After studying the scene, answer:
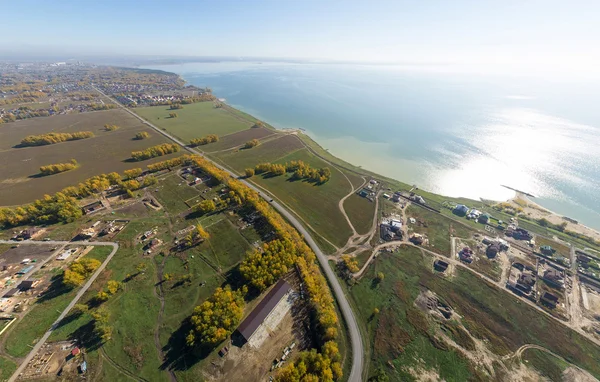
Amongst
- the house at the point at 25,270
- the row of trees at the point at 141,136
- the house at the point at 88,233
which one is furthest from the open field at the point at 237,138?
the house at the point at 25,270

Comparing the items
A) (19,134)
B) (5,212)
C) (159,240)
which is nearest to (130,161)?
(5,212)

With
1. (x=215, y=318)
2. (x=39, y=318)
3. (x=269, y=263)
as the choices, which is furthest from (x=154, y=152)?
(x=215, y=318)

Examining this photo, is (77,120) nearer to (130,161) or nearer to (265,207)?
(130,161)

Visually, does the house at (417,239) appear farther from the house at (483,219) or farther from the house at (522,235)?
the house at (522,235)

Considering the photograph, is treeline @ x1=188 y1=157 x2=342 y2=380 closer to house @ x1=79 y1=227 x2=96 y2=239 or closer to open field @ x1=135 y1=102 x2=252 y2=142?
house @ x1=79 y1=227 x2=96 y2=239

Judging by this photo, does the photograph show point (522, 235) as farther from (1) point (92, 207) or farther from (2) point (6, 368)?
(1) point (92, 207)

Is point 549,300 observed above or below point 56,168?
below
